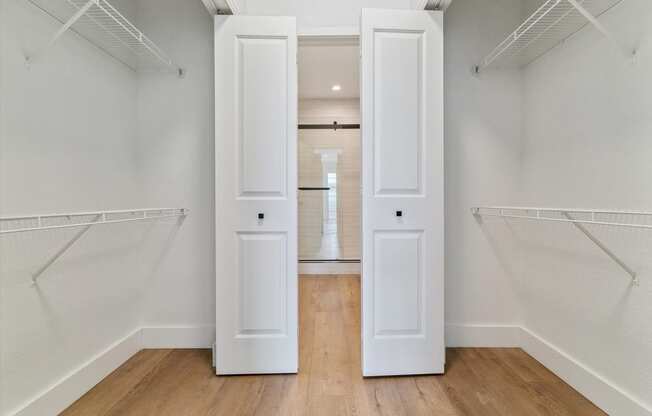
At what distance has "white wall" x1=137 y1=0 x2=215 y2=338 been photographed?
2074 millimetres

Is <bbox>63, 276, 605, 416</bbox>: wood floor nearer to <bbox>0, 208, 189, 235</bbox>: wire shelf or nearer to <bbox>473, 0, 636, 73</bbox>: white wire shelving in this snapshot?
<bbox>0, 208, 189, 235</bbox>: wire shelf

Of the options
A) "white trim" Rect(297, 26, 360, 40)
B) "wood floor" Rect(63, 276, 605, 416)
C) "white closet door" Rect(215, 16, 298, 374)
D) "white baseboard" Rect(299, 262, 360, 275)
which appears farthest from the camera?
"white baseboard" Rect(299, 262, 360, 275)

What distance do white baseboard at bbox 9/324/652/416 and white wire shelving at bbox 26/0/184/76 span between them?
1.52 meters

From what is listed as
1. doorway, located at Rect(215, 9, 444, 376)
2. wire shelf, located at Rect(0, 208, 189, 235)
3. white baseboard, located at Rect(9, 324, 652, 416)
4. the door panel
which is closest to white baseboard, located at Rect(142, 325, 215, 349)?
white baseboard, located at Rect(9, 324, 652, 416)

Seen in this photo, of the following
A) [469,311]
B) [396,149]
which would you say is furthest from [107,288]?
[469,311]

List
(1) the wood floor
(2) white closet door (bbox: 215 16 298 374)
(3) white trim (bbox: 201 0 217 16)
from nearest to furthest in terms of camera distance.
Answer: (1) the wood floor, (3) white trim (bbox: 201 0 217 16), (2) white closet door (bbox: 215 16 298 374)

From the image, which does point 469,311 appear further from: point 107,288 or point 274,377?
point 107,288

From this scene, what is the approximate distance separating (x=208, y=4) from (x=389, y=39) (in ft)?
3.38

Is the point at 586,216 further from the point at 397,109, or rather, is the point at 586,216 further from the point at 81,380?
the point at 81,380

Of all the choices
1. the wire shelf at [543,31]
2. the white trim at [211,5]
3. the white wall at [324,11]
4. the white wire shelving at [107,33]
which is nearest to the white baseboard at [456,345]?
the white wire shelving at [107,33]

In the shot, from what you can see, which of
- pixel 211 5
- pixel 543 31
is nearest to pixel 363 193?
pixel 543 31

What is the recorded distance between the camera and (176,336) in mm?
2088

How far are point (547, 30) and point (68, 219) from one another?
2738mm

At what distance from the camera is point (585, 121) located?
1.61 metres
